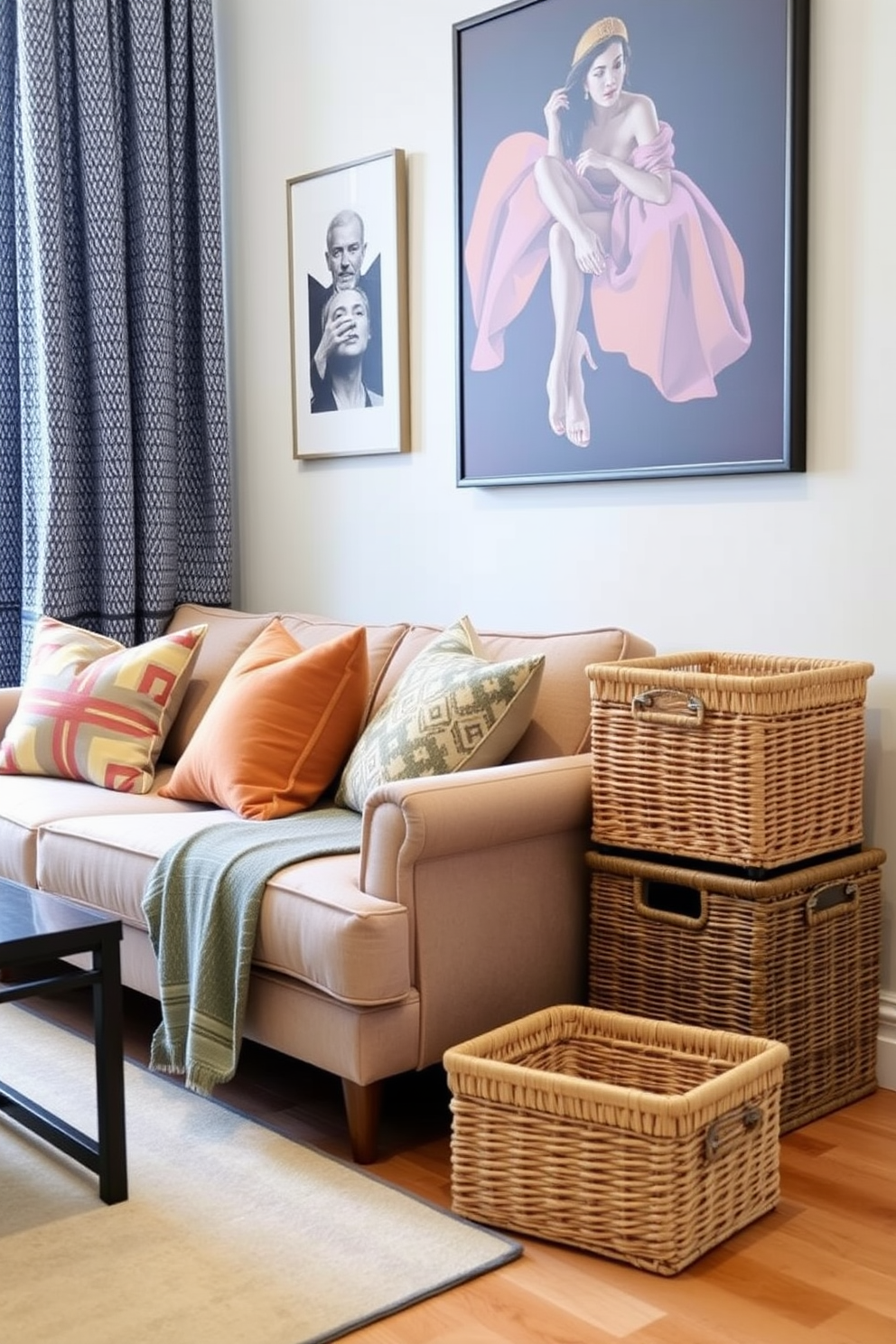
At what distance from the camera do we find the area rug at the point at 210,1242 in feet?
6.23

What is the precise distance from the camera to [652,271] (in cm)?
296

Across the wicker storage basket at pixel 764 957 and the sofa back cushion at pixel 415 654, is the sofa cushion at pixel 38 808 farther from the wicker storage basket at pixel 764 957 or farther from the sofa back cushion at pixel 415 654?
the wicker storage basket at pixel 764 957

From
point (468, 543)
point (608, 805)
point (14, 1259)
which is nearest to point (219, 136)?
point (468, 543)

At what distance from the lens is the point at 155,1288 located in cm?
197

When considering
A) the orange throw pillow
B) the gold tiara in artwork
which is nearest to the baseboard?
the orange throw pillow

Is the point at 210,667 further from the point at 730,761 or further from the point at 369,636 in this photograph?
the point at 730,761

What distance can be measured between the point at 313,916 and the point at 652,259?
4.87 feet

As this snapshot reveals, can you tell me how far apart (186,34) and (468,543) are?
170 centimetres

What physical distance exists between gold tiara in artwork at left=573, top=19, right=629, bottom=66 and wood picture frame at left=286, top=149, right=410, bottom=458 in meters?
0.60

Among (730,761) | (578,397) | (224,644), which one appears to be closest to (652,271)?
(578,397)

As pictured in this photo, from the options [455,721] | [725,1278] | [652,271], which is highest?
[652,271]

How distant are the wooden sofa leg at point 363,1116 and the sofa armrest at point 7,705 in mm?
1618

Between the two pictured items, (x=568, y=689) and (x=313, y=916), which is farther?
(x=568, y=689)

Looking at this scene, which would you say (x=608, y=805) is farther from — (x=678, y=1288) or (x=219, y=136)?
(x=219, y=136)
